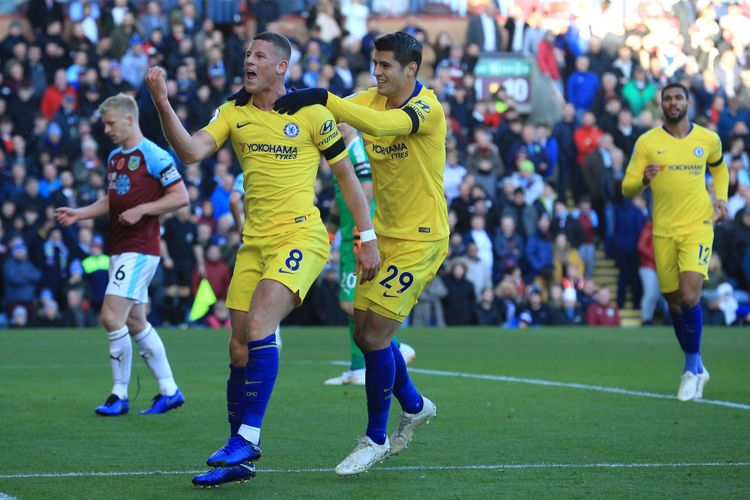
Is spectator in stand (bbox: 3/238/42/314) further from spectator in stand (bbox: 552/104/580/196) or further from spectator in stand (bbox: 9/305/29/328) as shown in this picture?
spectator in stand (bbox: 552/104/580/196)

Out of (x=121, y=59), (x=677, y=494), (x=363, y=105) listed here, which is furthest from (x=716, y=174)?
(x=121, y=59)

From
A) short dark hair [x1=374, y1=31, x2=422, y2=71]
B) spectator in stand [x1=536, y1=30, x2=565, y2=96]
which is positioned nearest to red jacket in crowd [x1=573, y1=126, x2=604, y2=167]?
spectator in stand [x1=536, y1=30, x2=565, y2=96]

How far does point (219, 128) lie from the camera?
793 centimetres

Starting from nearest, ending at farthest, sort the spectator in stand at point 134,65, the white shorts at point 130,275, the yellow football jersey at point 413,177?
the yellow football jersey at point 413,177, the white shorts at point 130,275, the spectator in stand at point 134,65

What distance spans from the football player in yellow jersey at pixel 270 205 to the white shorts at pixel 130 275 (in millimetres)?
2884

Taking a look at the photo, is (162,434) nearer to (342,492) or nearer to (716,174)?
(342,492)

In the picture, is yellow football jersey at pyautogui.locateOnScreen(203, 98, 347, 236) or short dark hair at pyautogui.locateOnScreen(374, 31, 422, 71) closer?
yellow football jersey at pyautogui.locateOnScreen(203, 98, 347, 236)

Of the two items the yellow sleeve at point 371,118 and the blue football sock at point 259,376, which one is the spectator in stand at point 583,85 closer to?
the yellow sleeve at point 371,118

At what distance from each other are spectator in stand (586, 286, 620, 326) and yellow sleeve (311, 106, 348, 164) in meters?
17.2

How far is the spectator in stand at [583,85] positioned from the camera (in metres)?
A: 28.4

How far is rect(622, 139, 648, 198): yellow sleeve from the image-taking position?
40.6ft

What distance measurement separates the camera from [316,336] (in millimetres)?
20344

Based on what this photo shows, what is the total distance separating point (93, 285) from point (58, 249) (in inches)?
32.5

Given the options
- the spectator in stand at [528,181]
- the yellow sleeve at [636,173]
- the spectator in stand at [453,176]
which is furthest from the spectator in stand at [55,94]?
the yellow sleeve at [636,173]
